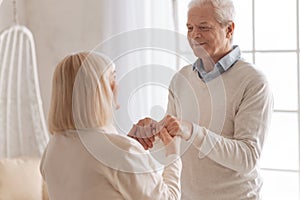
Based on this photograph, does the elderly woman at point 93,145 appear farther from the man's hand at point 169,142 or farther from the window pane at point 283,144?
the window pane at point 283,144

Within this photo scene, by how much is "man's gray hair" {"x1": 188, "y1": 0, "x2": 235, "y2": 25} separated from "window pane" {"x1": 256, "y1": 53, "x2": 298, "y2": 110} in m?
0.94

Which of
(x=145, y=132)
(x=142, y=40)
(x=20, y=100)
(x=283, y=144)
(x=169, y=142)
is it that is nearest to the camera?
(x=169, y=142)

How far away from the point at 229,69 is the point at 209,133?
0.96ft

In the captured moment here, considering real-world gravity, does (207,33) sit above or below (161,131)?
above

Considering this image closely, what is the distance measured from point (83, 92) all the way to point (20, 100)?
6.29 ft

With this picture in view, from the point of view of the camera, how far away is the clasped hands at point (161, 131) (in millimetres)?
1834

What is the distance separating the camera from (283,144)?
3.06m

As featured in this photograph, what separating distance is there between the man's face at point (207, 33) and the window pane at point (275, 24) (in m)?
0.89

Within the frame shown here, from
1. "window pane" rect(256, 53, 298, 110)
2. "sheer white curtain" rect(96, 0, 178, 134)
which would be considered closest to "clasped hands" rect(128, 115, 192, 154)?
"sheer white curtain" rect(96, 0, 178, 134)

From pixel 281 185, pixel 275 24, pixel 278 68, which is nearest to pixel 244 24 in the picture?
pixel 275 24

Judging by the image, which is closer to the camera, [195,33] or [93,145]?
[93,145]

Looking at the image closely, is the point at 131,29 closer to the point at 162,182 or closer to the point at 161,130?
the point at 161,130

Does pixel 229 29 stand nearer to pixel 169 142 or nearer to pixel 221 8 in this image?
pixel 221 8

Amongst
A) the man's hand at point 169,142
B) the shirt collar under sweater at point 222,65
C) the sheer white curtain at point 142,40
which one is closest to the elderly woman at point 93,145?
the man's hand at point 169,142
